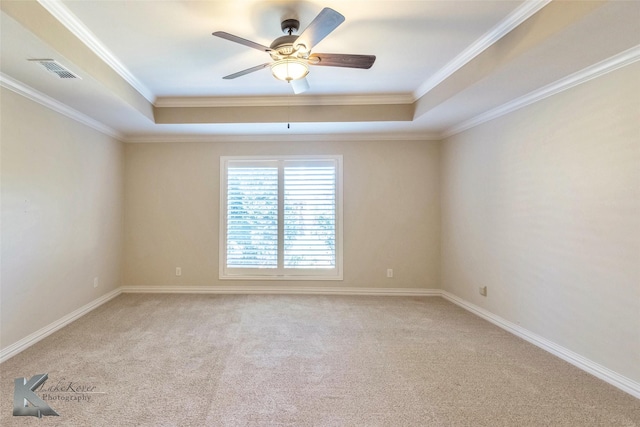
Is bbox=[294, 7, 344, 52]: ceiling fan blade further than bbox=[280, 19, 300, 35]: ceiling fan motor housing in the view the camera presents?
No

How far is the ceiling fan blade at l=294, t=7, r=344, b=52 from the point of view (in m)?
1.57

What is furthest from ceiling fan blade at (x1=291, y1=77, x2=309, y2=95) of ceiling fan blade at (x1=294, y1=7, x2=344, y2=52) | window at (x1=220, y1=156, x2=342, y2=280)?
window at (x1=220, y1=156, x2=342, y2=280)

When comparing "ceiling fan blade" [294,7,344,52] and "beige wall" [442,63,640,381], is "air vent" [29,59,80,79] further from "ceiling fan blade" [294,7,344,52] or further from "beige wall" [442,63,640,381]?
"beige wall" [442,63,640,381]

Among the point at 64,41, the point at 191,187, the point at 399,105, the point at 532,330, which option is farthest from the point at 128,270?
the point at 532,330

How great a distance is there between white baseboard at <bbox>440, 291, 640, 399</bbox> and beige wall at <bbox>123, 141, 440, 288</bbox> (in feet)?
3.28

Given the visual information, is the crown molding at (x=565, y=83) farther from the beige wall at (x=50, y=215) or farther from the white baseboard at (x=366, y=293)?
the beige wall at (x=50, y=215)

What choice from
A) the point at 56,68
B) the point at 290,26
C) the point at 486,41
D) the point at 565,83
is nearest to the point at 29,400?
the point at 56,68

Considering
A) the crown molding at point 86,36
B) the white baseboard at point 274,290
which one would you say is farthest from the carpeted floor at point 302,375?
the crown molding at point 86,36

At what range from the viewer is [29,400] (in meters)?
1.84

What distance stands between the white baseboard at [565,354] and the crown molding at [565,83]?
228 cm

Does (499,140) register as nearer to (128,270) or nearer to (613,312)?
(613,312)

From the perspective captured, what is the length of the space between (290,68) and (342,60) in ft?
1.28

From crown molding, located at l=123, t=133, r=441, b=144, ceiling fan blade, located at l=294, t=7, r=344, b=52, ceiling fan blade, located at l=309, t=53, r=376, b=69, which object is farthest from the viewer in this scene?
crown molding, located at l=123, t=133, r=441, b=144

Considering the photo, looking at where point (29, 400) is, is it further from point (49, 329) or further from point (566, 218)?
point (566, 218)
